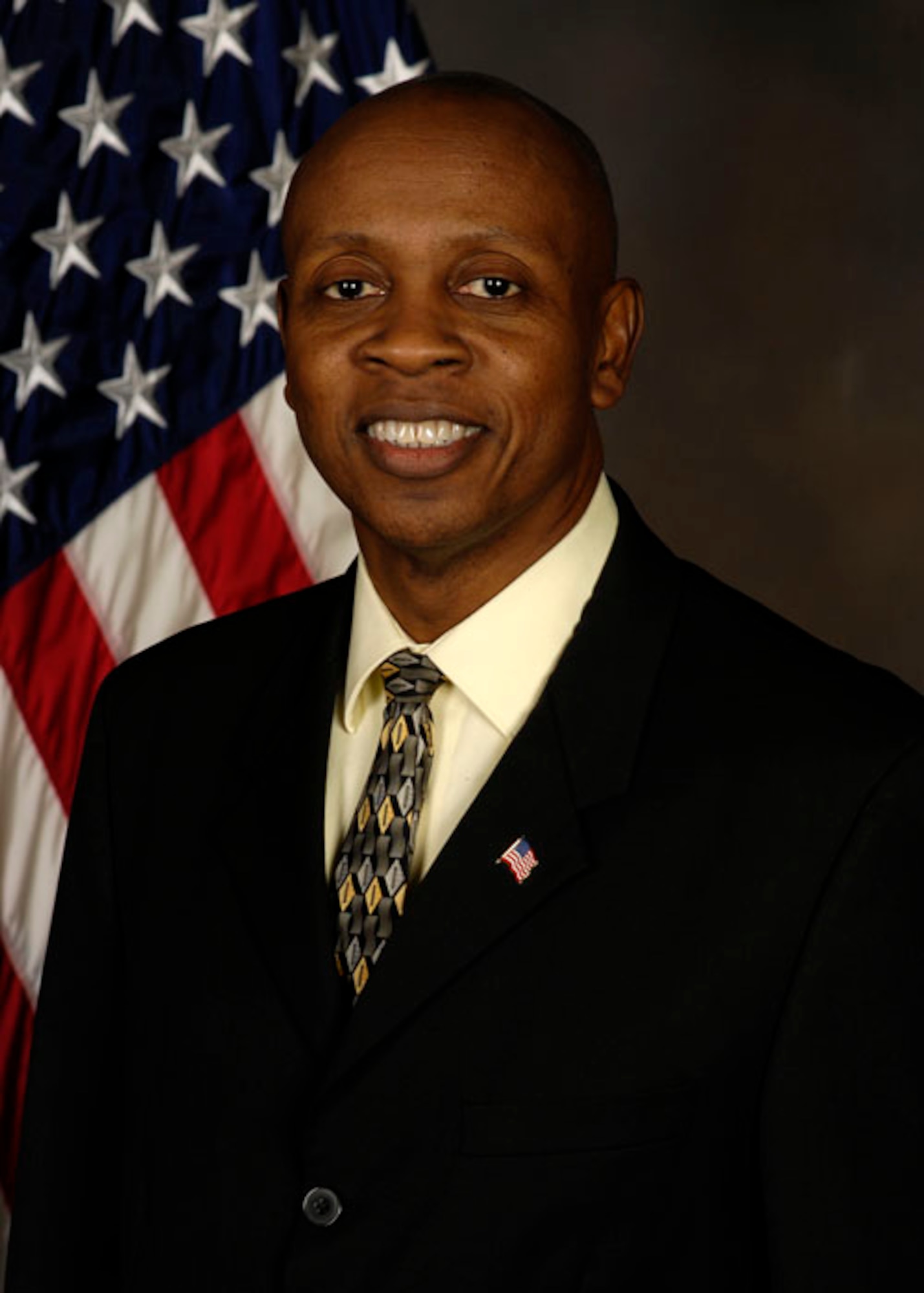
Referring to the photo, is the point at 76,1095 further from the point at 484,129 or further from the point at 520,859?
the point at 484,129

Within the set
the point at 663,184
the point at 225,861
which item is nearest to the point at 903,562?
the point at 663,184

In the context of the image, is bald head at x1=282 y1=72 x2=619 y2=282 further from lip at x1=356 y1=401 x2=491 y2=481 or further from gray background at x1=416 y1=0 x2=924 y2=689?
gray background at x1=416 y1=0 x2=924 y2=689

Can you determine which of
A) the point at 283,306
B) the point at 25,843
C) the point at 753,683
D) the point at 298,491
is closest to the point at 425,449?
the point at 283,306

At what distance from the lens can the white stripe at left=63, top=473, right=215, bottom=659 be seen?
292cm

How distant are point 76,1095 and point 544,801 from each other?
66 cm

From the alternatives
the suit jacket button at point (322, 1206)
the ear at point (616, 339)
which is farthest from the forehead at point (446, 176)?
the suit jacket button at point (322, 1206)

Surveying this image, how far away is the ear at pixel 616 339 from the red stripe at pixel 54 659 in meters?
1.38

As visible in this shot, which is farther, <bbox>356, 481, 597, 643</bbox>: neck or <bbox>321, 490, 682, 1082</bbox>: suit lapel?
<bbox>356, 481, 597, 643</bbox>: neck

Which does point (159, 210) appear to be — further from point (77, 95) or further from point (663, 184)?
point (663, 184)

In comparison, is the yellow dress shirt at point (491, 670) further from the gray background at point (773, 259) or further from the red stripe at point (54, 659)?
the gray background at point (773, 259)

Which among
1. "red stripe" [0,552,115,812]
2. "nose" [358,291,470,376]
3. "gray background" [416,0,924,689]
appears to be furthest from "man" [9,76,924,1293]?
"gray background" [416,0,924,689]

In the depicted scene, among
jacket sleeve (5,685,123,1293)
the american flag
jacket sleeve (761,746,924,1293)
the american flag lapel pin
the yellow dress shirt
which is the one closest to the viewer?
jacket sleeve (761,746,924,1293)

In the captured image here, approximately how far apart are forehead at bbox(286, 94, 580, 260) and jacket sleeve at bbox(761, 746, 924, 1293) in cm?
60

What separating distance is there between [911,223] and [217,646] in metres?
1.59
